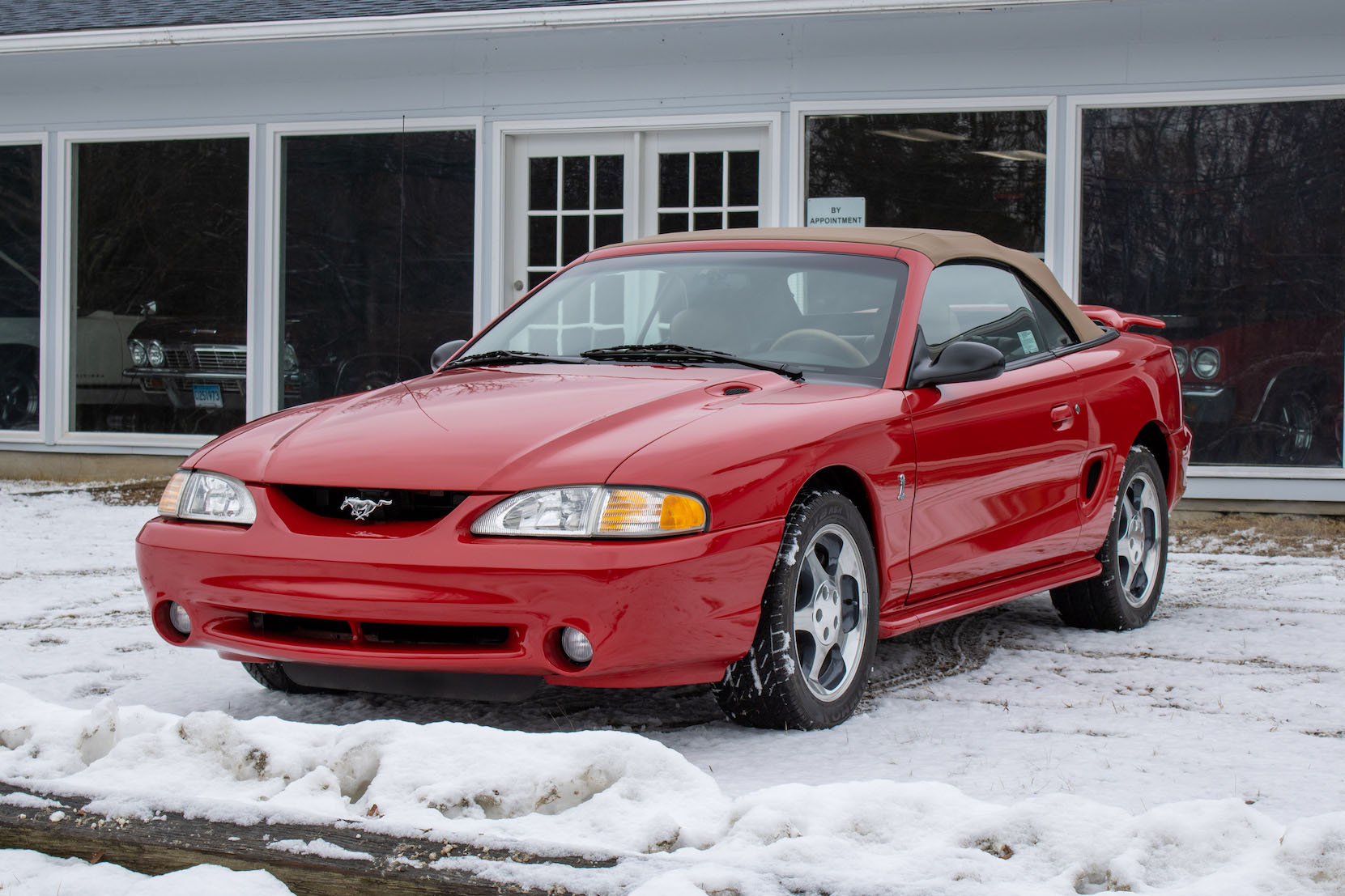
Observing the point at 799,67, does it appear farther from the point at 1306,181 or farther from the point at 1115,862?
the point at 1115,862

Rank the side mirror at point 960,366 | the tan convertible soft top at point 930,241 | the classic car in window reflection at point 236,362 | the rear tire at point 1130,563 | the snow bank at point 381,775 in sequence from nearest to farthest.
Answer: the snow bank at point 381,775 < the side mirror at point 960,366 < the tan convertible soft top at point 930,241 < the rear tire at point 1130,563 < the classic car in window reflection at point 236,362

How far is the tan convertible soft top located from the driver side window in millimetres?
60

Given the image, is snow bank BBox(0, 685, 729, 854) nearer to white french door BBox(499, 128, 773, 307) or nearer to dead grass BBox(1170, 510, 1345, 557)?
dead grass BBox(1170, 510, 1345, 557)

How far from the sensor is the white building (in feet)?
33.7

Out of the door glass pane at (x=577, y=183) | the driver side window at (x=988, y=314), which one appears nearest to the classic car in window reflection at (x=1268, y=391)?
the door glass pane at (x=577, y=183)

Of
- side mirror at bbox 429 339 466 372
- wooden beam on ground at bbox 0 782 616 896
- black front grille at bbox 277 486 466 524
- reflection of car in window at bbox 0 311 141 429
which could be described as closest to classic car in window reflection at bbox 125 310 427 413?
reflection of car in window at bbox 0 311 141 429

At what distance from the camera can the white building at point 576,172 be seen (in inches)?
404

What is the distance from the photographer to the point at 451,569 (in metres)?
3.79

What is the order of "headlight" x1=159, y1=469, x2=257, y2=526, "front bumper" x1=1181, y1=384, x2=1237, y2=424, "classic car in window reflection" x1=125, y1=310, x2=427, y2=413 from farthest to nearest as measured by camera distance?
1. "classic car in window reflection" x1=125, y1=310, x2=427, y2=413
2. "front bumper" x1=1181, y1=384, x2=1237, y2=424
3. "headlight" x1=159, y1=469, x2=257, y2=526

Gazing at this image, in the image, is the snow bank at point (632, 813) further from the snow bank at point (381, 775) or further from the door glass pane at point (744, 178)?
the door glass pane at point (744, 178)

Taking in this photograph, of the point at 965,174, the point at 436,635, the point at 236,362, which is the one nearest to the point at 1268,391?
the point at 965,174

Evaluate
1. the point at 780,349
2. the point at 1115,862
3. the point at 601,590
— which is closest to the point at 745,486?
the point at 601,590

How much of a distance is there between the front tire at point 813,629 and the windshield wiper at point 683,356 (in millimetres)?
610

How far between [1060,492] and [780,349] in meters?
1.24
